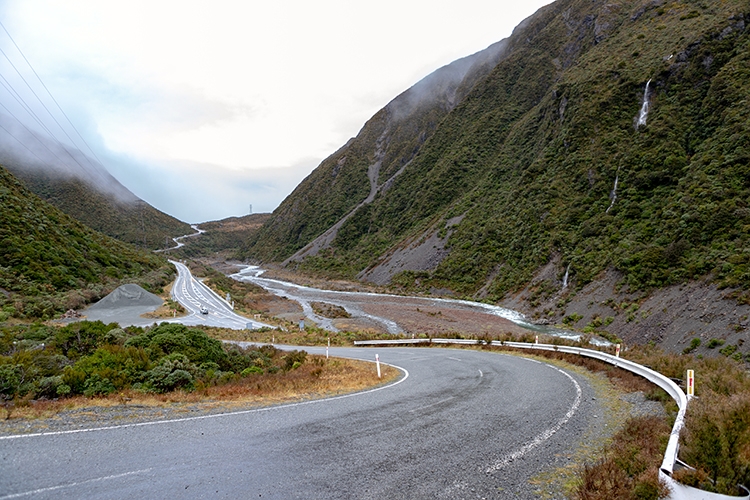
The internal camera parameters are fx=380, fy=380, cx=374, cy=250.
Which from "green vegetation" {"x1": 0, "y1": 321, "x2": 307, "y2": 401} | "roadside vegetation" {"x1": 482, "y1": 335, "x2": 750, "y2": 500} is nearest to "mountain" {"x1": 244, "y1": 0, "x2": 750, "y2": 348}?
"roadside vegetation" {"x1": 482, "y1": 335, "x2": 750, "y2": 500}

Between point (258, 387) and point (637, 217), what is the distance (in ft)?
130

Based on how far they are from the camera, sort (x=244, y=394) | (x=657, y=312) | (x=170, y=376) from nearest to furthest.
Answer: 1. (x=244, y=394)
2. (x=170, y=376)
3. (x=657, y=312)

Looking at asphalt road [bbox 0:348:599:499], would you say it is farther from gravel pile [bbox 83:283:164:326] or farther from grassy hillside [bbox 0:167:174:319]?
gravel pile [bbox 83:283:164:326]

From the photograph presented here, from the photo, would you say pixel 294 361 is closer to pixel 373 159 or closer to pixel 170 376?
pixel 170 376

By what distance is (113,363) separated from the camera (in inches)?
366

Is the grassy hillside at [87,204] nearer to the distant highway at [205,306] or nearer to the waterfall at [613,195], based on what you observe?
the distant highway at [205,306]

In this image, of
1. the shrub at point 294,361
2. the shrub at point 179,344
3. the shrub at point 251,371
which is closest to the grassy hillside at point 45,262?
the shrub at point 179,344

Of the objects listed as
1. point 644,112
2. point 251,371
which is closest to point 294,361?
point 251,371

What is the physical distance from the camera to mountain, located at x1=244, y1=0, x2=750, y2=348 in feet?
91.6

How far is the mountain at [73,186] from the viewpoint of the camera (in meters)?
102

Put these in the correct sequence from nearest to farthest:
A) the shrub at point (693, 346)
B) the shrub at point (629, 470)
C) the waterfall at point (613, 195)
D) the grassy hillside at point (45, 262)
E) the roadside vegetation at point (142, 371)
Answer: the shrub at point (629, 470)
the roadside vegetation at point (142, 371)
the shrub at point (693, 346)
the grassy hillside at point (45, 262)
the waterfall at point (613, 195)

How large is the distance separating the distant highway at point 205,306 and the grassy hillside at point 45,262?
3.83 m

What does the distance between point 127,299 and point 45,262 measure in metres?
7.45

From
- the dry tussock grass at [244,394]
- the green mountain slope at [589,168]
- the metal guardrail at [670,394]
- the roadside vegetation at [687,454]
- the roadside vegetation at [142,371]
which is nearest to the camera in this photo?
the metal guardrail at [670,394]
